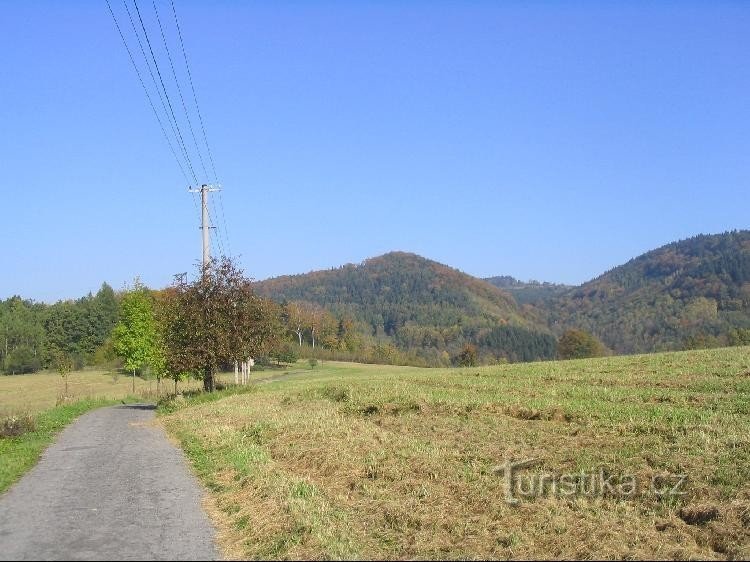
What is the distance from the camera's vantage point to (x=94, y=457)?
15.2m

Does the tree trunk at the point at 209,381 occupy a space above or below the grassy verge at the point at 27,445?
above

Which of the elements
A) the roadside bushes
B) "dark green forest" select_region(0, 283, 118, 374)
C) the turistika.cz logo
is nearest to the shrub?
the turistika.cz logo

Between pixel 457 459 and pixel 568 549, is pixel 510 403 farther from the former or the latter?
pixel 568 549

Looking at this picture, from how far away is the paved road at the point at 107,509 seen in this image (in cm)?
772

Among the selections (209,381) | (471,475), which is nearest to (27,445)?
(471,475)

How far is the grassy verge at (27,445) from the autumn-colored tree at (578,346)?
307ft

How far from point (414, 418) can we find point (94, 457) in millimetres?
7971

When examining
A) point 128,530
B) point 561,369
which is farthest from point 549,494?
point 561,369

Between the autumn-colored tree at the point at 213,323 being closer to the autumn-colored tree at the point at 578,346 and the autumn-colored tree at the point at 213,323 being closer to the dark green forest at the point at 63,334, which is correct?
the dark green forest at the point at 63,334

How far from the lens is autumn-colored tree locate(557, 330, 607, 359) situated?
110 meters

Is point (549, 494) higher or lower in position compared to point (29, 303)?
lower

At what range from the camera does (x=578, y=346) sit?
110 meters

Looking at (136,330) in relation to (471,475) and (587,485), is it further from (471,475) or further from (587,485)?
(587,485)

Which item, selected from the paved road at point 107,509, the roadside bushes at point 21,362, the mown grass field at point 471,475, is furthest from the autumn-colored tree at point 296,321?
the paved road at point 107,509
